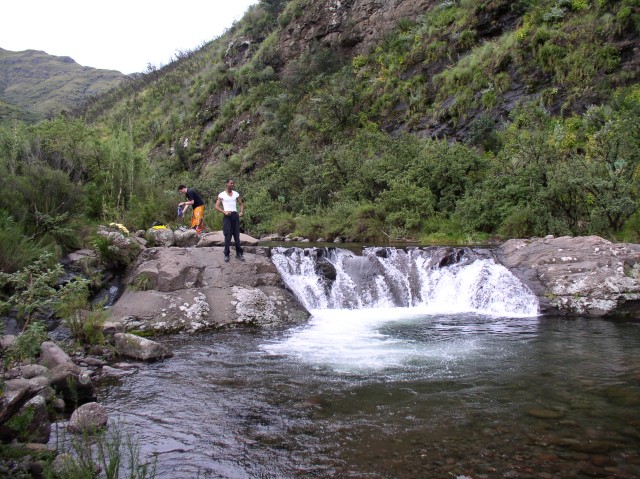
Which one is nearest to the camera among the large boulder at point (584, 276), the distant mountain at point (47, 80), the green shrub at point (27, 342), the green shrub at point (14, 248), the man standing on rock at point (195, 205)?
the green shrub at point (27, 342)

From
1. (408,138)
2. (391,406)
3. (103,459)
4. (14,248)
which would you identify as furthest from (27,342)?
(408,138)

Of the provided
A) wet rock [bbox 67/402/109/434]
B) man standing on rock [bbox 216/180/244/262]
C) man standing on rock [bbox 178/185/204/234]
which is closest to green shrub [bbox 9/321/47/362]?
wet rock [bbox 67/402/109/434]

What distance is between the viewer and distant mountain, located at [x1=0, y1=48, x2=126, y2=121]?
118000 mm

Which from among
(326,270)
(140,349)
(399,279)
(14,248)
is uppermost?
(14,248)

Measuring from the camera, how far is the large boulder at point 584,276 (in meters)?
9.44

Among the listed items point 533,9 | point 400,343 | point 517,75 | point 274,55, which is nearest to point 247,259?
point 400,343

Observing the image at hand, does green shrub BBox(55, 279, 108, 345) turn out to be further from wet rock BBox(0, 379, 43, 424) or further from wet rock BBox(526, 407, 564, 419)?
wet rock BBox(526, 407, 564, 419)

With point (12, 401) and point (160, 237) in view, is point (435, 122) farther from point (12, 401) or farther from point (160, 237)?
point (12, 401)

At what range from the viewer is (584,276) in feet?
32.6

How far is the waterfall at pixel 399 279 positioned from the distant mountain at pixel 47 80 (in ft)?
372

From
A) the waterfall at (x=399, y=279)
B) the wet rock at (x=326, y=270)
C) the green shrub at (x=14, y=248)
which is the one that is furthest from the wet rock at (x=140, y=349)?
the wet rock at (x=326, y=270)

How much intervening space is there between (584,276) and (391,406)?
7055 millimetres

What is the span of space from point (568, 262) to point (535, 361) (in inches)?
192

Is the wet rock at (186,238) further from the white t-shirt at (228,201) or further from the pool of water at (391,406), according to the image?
the pool of water at (391,406)
